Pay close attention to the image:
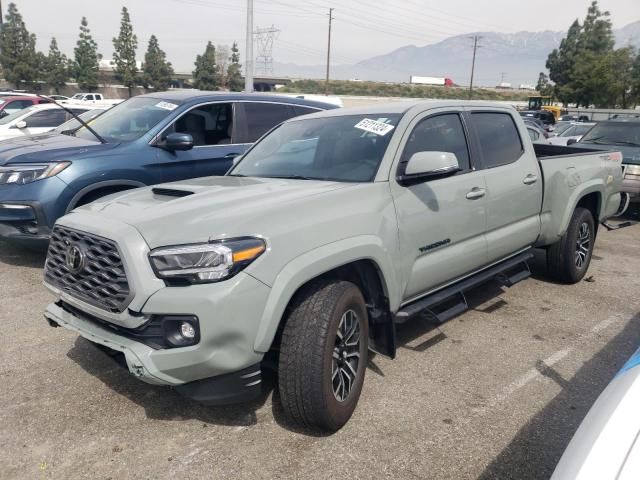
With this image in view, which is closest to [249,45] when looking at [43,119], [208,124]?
[43,119]

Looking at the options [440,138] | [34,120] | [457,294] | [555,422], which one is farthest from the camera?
[34,120]

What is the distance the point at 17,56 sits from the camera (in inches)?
2211

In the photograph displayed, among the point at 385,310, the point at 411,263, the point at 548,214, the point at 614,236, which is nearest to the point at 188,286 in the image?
the point at 385,310

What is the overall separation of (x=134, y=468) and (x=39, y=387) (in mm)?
1174

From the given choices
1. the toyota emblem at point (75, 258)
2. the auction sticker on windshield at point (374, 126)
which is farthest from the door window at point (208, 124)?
the toyota emblem at point (75, 258)

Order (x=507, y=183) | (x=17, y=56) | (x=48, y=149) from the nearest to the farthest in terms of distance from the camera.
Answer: (x=507, y=183) < (x=48, y=149) < (x=17, y=56)

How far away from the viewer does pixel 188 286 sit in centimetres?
250

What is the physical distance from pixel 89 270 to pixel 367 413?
1.75 metres

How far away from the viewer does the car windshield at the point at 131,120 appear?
19.6ft

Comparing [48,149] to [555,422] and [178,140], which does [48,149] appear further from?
[555,422]

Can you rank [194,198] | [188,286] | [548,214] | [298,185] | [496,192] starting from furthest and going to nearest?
[548,214]
[496,192]
[298,185]
[194,198]
[188,286]

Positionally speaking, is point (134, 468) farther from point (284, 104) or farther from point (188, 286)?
point (284, 104)

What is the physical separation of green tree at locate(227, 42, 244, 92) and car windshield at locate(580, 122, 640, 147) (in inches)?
2679

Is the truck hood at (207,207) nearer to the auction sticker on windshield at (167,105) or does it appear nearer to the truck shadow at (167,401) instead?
the truck shadow at (167,401)
